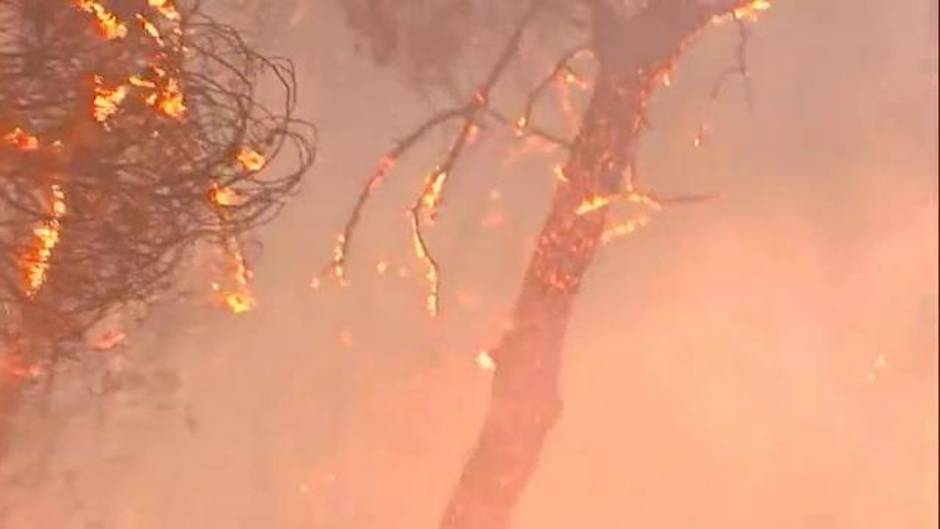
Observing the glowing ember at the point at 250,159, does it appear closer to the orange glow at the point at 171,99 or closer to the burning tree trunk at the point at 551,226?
the orange glow at the point at 171,99

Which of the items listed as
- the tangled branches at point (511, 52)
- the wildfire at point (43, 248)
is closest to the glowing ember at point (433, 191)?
the tangled branches at point (511, 52)

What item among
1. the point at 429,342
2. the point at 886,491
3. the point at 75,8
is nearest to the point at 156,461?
the point at 429,342

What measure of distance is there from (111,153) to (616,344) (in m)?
0.80

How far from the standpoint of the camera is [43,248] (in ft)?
4.36

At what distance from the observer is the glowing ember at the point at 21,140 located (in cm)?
118

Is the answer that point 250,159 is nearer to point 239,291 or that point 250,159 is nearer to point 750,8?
point 239,291

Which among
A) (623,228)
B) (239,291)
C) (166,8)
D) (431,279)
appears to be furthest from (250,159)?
(623,228)

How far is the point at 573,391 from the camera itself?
183 cm

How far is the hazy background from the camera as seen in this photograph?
1654 millimetres

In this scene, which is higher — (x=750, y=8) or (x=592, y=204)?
(x=750, y=8)

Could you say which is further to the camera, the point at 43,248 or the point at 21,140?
the point at 43,248

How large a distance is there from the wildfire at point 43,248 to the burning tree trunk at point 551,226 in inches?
17.3

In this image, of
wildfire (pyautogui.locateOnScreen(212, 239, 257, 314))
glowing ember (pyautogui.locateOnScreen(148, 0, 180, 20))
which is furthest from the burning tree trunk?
glowing ember (pyautogui.locateOnScreen(148, 0, 180, 20))

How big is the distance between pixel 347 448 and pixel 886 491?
0.77 metres
